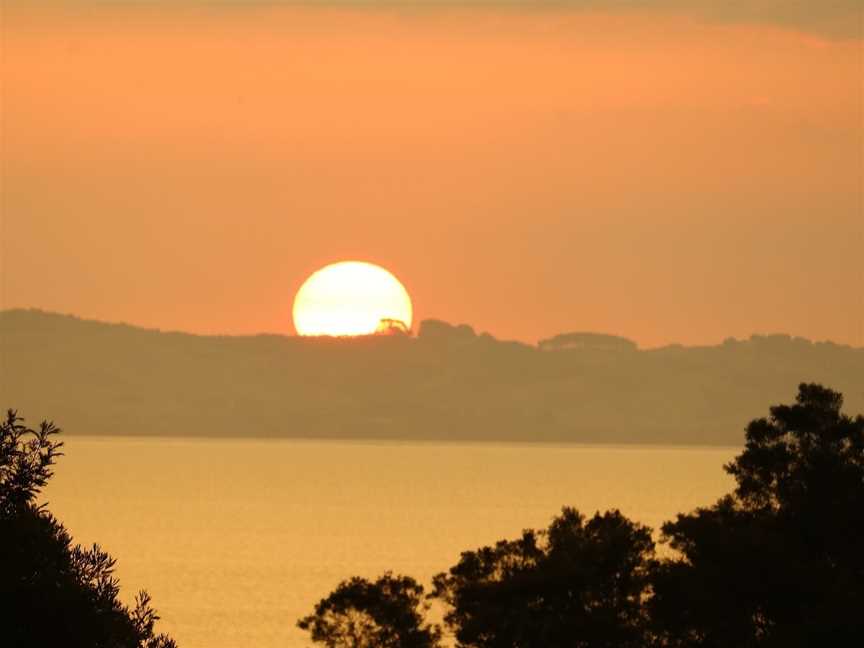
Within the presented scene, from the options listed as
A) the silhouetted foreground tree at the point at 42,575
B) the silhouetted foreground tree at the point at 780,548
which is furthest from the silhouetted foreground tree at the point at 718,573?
the silhouetted foreground tree at the point at 42,575

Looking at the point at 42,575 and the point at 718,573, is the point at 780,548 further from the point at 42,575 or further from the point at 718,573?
the point at 42,575

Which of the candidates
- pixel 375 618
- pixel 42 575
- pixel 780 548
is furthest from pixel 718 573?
pixel 42 575

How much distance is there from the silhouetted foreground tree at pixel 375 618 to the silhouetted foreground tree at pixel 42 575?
23720mm

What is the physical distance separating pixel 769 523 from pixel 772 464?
118 inches

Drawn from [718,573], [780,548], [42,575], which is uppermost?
[780,548]

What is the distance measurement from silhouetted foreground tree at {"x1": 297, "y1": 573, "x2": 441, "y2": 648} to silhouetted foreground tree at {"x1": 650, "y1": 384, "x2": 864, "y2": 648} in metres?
6.73

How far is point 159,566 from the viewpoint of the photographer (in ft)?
485

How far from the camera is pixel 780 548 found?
36.7 metres

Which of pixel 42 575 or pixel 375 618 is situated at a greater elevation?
pixel 375 618

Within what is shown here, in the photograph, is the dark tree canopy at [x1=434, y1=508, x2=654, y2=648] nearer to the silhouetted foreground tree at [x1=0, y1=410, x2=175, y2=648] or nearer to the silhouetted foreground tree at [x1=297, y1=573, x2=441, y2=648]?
the silhouetted foreground tree at [x1=297, y1=573, x2=441, y2=648]

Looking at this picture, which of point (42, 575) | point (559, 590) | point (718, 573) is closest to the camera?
point (42, 575)

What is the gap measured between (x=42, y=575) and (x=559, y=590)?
920 inches

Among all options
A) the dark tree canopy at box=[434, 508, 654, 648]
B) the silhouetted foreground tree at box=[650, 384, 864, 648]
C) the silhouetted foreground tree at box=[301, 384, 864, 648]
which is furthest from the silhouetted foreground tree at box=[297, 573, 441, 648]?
the silhouetted foreground tree at box=[650, 384, 864, 648]

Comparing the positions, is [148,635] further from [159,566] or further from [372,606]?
[159,566]
